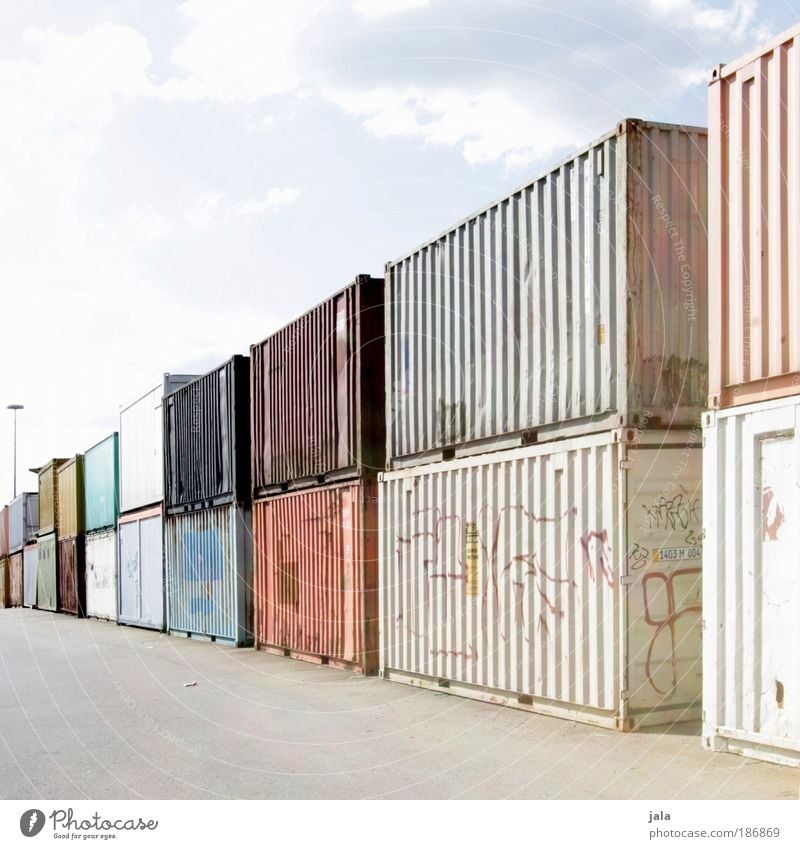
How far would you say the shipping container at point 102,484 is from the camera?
32.8m

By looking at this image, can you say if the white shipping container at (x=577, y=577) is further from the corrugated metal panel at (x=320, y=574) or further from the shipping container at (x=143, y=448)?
the shipping container at (x=143, y=448)

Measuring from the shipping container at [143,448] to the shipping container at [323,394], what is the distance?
7.28 m

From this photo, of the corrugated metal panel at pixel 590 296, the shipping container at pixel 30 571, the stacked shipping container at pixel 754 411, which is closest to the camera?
the stacked shipping container at pixel 754 411

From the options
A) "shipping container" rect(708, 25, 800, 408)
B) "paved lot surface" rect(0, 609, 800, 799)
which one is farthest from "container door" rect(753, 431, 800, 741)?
"shipping container" rect(708, 25, 800, 408)

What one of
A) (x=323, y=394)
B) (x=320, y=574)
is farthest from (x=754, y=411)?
Result: (x=320, y=574)

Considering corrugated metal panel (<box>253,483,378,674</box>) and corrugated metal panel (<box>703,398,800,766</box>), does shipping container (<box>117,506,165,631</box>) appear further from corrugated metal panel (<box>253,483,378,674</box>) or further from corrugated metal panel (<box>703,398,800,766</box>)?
corrugated metal panel (<box>703,398,800,766</box>)

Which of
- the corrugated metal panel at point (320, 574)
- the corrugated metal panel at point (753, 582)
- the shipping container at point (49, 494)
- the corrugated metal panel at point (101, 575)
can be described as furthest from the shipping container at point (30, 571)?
the corrugated metal panel at point (753, 582)

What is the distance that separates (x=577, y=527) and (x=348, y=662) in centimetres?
625

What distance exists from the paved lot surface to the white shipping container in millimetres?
372

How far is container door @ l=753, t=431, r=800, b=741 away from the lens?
7.55 m

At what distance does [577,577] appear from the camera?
10008mm

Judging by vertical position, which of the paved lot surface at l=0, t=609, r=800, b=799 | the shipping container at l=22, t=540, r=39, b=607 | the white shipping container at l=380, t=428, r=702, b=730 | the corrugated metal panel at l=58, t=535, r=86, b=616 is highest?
the white shipping container at l=380, t=428, r=702, b=730

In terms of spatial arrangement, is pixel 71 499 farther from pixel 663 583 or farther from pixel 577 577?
pixel 663 583

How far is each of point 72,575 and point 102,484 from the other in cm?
782
